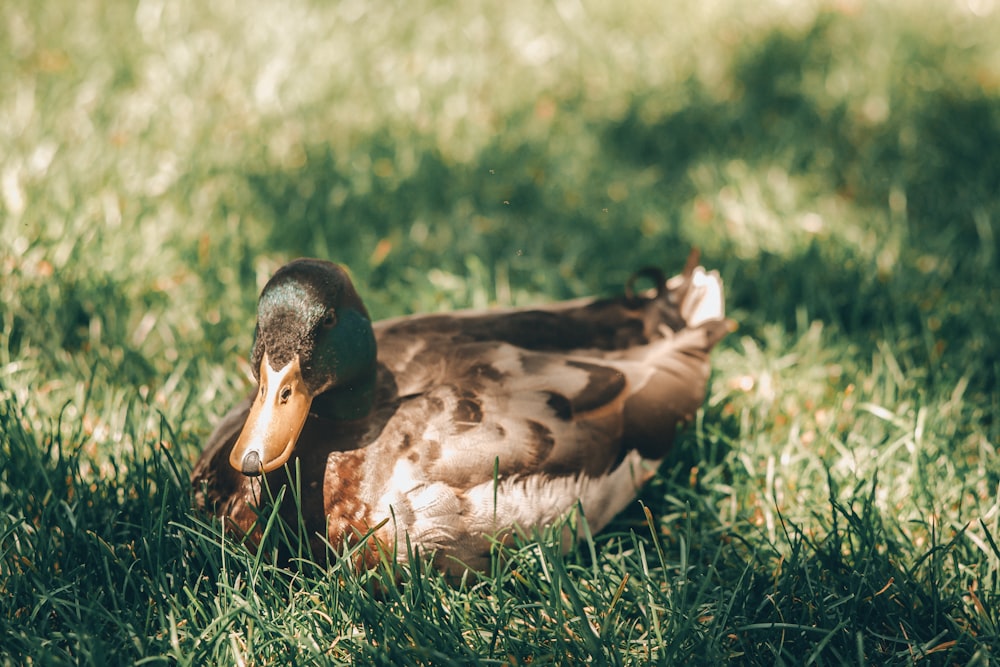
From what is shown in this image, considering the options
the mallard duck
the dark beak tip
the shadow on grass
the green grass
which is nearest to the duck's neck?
the mallard duck

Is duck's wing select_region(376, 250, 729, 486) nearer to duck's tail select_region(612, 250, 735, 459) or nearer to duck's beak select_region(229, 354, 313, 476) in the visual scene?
duck's tail select_region(612, 250, 735, 459)

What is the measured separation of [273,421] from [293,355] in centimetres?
16

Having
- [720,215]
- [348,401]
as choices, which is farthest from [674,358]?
[720,215]

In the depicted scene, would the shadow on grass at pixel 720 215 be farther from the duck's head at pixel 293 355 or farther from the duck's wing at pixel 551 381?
the duck's head at pixel 293 355

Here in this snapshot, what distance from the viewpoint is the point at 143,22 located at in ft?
17.3

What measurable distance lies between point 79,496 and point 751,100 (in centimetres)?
388

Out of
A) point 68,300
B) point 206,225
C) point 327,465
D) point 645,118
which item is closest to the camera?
point 327,465

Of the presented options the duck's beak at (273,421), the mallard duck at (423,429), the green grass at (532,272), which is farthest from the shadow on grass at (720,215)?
the duck's beak at (273,421)

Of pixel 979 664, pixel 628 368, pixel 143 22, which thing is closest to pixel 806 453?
pixel 628 368

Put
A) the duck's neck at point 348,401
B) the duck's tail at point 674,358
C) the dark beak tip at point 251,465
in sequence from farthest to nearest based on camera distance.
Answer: the duck's tail at point 674,358 → the duck's neck at point 348,401 → the dark beak tip at point 251,465

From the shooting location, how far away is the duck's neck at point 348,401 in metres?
2.46

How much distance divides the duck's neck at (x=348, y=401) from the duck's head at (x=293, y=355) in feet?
0.07

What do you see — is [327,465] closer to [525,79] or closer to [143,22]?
[525,79]

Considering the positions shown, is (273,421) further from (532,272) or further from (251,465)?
(532,272)
